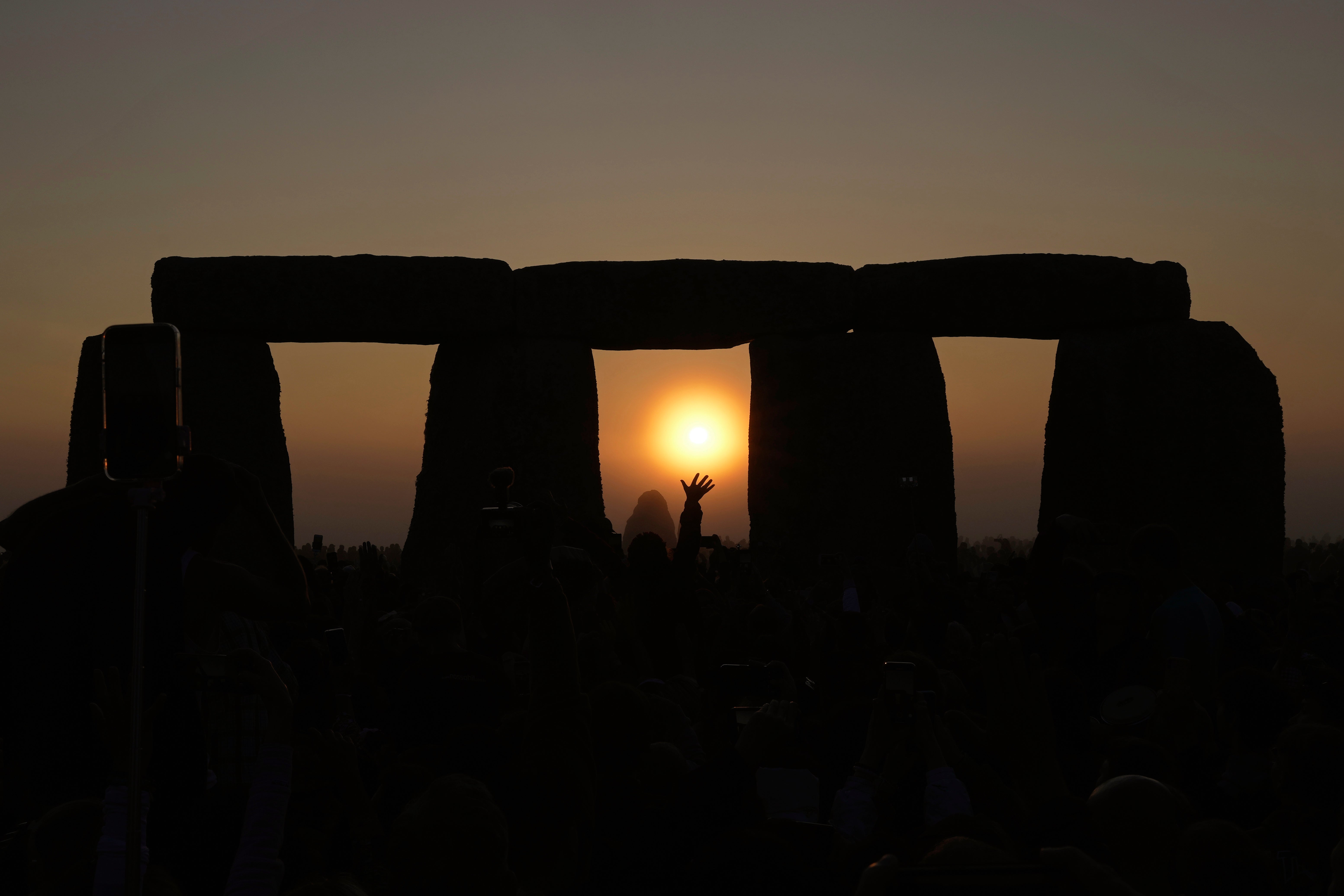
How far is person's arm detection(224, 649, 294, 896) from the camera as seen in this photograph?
2141 millimetres

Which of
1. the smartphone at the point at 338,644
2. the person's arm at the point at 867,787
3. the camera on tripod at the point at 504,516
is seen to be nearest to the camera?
the camera on tripod at the point at 504,516

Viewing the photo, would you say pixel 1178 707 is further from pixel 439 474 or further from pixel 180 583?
pixel 439 474

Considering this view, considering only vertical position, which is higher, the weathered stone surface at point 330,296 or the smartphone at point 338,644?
the weathered stone surface at point 330,296

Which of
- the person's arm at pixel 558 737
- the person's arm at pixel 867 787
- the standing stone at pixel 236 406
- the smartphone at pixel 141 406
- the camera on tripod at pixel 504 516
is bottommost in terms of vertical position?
the person's arm at pixel 867 787

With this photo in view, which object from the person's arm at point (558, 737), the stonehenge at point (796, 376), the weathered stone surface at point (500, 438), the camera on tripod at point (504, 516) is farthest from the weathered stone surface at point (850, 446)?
the person's arm at point (558, 737)

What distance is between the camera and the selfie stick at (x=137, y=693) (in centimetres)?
199

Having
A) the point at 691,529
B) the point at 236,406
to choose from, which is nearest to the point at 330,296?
the point at 236,406

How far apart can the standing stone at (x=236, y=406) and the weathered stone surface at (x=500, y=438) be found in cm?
152

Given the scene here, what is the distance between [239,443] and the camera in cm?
1209

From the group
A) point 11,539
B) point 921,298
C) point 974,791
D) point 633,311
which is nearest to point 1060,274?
point 921,298

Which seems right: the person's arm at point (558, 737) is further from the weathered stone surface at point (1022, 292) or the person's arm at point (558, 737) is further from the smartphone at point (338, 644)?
the weathered stone surface at point (1022, 292)

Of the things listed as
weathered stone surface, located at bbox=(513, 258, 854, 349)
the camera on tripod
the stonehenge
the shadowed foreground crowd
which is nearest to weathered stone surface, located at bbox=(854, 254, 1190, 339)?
the stonehenge

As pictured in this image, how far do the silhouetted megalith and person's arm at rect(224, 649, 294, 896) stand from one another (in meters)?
22.5

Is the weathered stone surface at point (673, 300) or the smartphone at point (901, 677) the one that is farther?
the weathered stone surface at point (673, 300)
